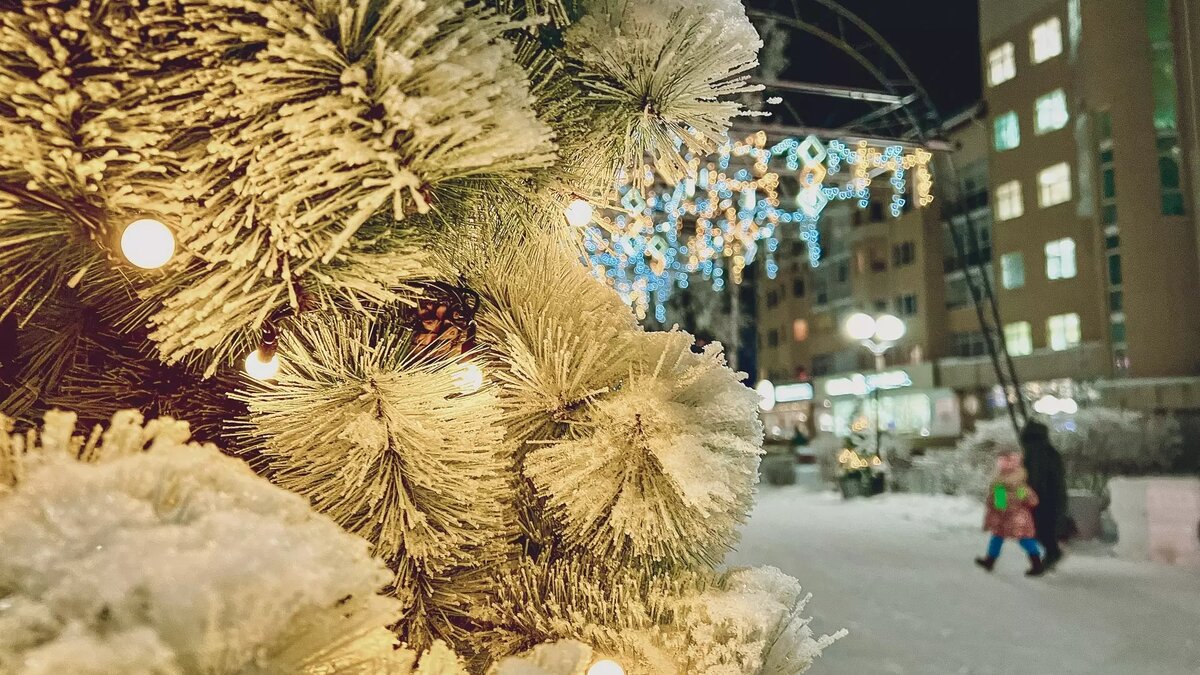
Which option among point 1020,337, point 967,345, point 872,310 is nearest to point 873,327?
point 1020,337

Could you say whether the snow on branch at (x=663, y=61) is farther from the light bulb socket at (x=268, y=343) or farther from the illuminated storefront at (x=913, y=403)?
the illuminated storefront at (x=913, y=403)

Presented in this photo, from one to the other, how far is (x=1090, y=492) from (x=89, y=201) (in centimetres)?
1314

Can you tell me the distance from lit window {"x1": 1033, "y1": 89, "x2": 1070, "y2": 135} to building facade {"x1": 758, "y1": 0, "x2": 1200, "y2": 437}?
50 mm

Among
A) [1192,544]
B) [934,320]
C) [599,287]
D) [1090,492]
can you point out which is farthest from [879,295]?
[599,287]

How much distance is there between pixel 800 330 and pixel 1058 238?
23546mm

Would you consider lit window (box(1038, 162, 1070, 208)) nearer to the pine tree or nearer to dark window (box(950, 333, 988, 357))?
dark window (box(950, 333, 988, 357))

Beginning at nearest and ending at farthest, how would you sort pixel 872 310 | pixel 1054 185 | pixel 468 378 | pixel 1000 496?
pixel 468 378 < pixel 1000 496 < pixel 1054 185 < pixel 872 310

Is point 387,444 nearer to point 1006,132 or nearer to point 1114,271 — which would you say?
point 1114,271

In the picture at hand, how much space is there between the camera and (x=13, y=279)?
0.92 meters

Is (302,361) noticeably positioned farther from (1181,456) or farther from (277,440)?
(1181,456)

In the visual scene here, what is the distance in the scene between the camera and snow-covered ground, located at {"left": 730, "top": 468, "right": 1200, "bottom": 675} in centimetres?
523

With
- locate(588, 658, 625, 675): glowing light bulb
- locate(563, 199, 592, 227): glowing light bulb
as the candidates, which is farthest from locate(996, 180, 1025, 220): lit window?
locate(588, 658, 625, 675): glowing light bulb

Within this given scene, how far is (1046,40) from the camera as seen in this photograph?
29891 mm

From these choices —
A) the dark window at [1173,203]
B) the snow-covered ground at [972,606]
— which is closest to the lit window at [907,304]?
the dark window at [1173,203]
